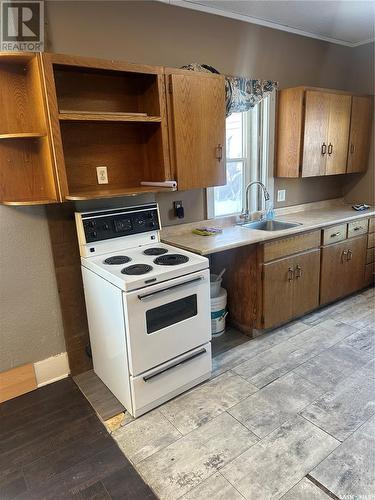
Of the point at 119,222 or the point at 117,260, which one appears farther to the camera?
the point at 119,222

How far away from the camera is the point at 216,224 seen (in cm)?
300

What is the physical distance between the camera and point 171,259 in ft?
6.91

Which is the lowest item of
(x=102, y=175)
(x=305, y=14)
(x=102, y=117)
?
(x=102, y=175)

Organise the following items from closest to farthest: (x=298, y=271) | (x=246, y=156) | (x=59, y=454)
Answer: (x=59, y=454)
(x=298, y=271)
(x=246, y=156)

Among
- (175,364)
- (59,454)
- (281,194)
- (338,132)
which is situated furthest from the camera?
(281,194)

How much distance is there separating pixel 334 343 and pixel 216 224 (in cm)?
136

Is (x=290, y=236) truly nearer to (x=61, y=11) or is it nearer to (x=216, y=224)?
(x=216, y=224)

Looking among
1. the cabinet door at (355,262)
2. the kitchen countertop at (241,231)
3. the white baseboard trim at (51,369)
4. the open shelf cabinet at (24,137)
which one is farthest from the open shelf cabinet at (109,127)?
the cabinet door at (355,262)

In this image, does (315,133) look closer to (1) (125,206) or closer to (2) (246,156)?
(2) (246,156)

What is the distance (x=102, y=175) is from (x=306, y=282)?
189 centimetres

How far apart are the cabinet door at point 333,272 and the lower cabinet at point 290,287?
9 centimetres

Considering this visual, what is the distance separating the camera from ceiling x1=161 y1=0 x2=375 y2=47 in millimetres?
2553

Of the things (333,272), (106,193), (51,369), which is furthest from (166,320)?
(333,272)

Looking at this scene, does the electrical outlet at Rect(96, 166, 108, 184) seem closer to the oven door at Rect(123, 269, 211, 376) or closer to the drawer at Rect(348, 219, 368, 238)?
the oven door at Rect(123, 269, 211, 376)
